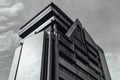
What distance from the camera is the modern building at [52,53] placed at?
20.4m

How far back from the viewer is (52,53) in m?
22.4

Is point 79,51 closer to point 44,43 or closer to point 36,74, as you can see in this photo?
point 44,43

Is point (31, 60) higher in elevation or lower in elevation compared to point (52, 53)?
lower

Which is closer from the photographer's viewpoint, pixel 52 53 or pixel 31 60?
pixel 31 60

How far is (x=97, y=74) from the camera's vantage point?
3469 centimetres

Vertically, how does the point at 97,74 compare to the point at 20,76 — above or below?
above

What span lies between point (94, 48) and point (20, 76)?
24.6 m

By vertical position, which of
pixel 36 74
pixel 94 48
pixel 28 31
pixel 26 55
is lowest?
pixel 36 74

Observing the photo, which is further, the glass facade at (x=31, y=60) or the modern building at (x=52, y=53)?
the modern building at (x=52, y=53)

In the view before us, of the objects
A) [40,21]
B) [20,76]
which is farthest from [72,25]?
[20,76]

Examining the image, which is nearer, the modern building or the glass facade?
the glass facade

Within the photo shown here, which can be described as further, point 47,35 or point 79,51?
point 79,51

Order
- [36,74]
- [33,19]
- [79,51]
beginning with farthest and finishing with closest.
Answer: [33,19] < [79,51] < [36,74]

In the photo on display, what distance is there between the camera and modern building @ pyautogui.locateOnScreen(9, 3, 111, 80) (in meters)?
20.4
